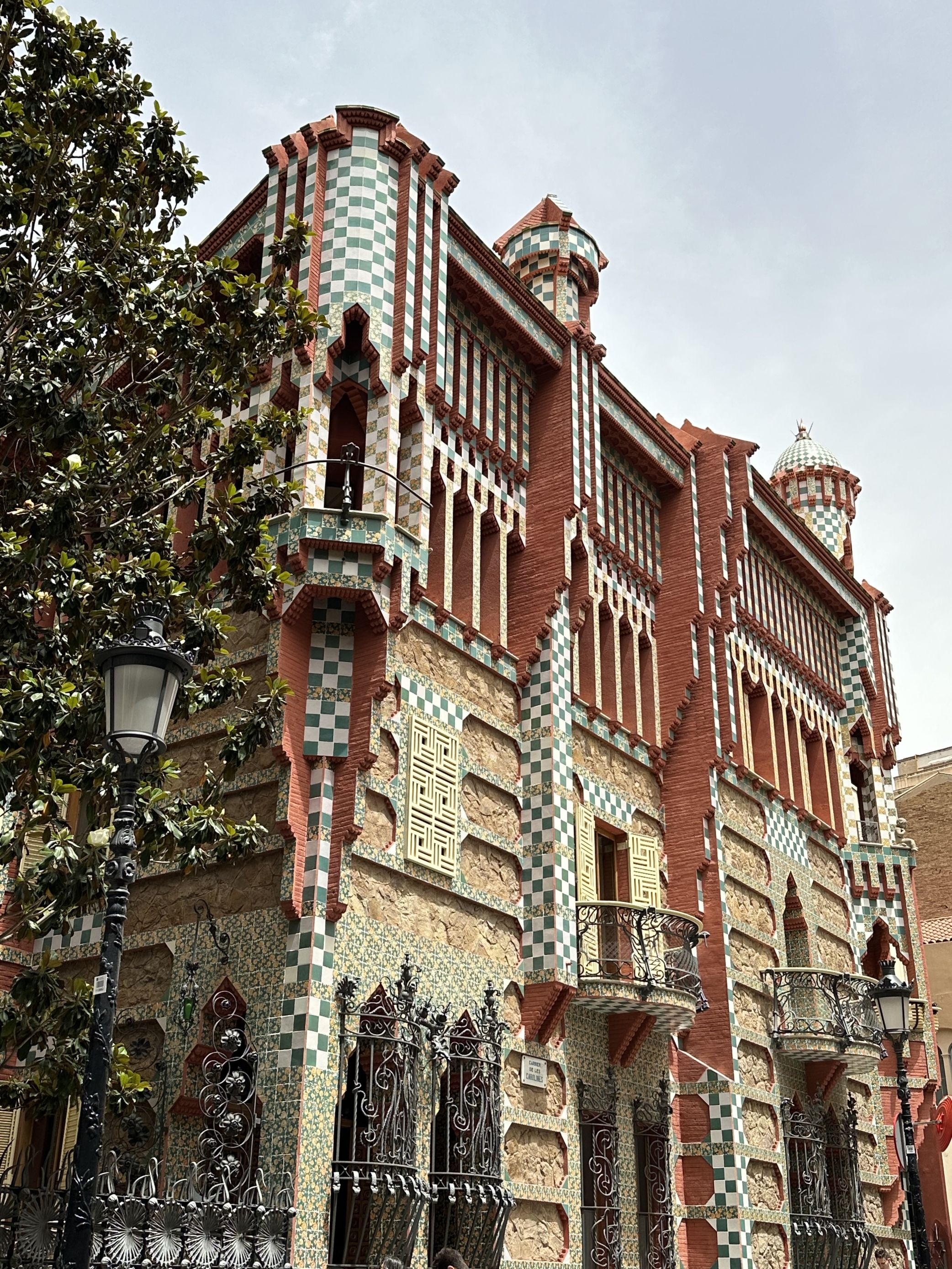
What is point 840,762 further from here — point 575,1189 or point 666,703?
point 575,1189

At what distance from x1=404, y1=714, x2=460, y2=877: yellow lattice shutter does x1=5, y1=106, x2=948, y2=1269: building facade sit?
38 millimetres

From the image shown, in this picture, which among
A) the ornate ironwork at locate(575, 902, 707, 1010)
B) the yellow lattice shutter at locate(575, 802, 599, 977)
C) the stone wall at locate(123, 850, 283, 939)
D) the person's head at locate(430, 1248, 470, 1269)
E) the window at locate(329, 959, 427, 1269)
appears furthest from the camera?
the yellow lattice shutter at locate(575, 802, 599, 977)

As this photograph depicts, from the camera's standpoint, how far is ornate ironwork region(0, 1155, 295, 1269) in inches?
289

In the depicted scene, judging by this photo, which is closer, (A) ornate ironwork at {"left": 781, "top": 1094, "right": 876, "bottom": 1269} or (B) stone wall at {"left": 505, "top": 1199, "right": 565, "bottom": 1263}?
(B) stone wall at {"left": 505, "top": 1199, "right": 565, "bottom": 1263}

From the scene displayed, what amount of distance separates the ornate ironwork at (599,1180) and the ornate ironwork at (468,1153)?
5.93 ft

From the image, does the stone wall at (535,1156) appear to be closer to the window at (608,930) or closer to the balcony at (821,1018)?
the window at (608,930)

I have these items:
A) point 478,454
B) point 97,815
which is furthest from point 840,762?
point 97,815

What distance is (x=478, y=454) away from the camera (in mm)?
14508

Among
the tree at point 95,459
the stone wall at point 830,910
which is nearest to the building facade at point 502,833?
the stone wall at point 830,910

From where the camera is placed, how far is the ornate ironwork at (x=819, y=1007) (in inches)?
672

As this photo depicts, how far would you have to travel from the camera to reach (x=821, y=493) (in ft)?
80.7

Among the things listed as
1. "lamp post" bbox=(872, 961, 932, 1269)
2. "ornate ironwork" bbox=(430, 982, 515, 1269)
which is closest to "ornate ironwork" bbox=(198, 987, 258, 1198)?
"ornate ironwork" bbox=(430, 982, 515, 1269)

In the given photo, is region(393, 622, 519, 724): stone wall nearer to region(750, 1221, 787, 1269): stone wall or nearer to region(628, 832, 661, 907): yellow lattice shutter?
region(628, 832, 661, 907): yellow lattice shutter

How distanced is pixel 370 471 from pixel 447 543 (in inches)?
63.1
